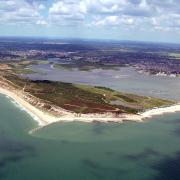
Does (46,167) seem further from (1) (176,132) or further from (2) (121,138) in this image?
(1) (176,132)

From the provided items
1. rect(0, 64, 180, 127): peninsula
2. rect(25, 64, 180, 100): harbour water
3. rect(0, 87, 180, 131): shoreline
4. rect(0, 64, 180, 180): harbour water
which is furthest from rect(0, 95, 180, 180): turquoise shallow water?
rect(25, 64, 180, 100): harbour water

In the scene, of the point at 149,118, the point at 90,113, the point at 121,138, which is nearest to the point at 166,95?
the point at 149,118

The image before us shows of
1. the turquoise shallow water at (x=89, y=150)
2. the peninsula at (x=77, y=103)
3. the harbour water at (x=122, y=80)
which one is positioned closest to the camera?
the turquoise shallow water at (x=89, y=150)

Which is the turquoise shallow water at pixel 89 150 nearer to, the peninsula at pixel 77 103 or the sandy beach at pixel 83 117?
the sandy beach at pixel 83 117

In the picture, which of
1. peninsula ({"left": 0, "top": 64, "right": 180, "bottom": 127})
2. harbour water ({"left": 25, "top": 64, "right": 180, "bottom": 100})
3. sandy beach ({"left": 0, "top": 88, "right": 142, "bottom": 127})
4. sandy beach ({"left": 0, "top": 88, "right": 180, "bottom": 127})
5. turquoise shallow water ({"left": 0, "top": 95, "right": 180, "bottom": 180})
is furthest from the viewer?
harbour water ({"left": 25, "top": 64, "right": 180, "bottom": 100})

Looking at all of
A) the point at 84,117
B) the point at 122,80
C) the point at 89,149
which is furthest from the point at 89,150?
the point at 122,80

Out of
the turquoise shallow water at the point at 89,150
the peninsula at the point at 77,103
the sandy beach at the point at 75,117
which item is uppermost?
the peninsula at the point at 77,103

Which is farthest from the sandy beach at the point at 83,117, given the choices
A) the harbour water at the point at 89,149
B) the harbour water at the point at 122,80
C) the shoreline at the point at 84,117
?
the harbour water at the point at 122,80

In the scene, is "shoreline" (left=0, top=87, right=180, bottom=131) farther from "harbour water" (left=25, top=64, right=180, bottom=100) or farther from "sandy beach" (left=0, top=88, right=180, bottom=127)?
"harbour water" (left=25, top=64, right=180, bottom=100)
